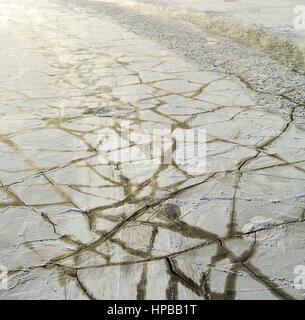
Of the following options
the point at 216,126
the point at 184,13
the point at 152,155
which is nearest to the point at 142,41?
the point at 184,13

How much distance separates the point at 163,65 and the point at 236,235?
3098 millimetres

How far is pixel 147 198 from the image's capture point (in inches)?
74.3

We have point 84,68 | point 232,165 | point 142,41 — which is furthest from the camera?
point 142,41

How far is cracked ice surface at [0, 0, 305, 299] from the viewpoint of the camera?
142 cm

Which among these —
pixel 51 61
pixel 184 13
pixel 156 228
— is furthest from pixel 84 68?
pixel 184 13

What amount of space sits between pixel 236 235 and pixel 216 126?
124 centimetres

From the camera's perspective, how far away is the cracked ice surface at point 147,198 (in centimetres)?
142

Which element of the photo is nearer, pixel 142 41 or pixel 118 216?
pixel 118 216

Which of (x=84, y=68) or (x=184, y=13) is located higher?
(x=184, y=13)

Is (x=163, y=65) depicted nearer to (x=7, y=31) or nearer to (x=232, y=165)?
(x=232, y=165)
